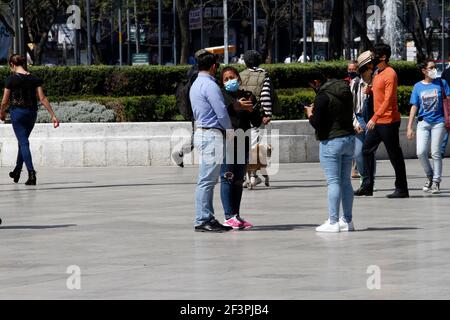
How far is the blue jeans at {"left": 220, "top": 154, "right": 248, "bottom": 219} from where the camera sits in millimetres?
13344

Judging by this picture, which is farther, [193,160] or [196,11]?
[196,11]

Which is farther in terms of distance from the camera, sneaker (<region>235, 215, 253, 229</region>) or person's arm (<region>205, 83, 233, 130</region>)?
sneaker (<region>235, 215, 253, 229</region>)

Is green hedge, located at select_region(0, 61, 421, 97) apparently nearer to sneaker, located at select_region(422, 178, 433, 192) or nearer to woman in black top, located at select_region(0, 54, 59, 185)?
woman in black top, located at select_region(0, 54, 59, 185)

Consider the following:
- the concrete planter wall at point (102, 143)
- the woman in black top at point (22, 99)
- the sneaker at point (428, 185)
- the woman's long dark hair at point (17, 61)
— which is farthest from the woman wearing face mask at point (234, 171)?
the concrete planter wall at point (102, 143)

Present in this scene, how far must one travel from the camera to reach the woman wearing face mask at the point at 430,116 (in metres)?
17.1

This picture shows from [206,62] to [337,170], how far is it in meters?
1.63

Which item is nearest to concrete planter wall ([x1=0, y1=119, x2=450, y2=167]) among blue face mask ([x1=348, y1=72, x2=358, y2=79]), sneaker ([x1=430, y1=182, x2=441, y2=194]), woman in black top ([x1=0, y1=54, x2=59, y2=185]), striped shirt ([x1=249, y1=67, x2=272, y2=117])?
woman in black top ([x1=0, y1=54, x2=59, y2=185])

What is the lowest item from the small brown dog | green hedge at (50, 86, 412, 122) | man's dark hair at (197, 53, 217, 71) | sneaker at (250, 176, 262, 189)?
sneaker at (250, 176, 262, 189)

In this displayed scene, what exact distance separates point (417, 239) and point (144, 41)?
7481 centimetres

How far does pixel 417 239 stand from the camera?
12.3m

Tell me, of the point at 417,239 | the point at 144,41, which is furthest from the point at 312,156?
the point at 144,41

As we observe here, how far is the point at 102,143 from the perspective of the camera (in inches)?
906

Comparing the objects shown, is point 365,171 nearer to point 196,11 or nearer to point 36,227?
point 36,227

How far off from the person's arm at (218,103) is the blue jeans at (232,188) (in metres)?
0.55
